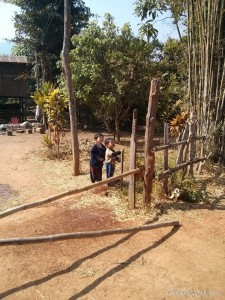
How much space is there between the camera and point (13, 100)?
23.8m

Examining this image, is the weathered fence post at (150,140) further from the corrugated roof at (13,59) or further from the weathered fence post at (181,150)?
the corrugated roof at (13,59)

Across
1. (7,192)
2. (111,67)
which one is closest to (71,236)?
(7,192)

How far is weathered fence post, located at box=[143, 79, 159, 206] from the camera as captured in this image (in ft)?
17.4

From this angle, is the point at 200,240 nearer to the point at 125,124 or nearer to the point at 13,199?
the point at 13,199

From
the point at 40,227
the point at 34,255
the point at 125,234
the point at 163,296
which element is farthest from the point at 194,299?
the point at 40,227

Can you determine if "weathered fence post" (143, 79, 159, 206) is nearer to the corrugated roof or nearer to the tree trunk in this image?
the tree trunk

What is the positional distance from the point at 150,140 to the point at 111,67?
695 centimetres

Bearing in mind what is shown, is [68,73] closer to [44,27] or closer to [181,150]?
Answer: [181,150]

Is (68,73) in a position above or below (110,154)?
above

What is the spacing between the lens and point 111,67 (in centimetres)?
1177

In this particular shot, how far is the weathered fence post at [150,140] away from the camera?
5.29m

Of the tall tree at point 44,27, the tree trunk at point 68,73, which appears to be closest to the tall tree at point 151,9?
the tree trunk at point 68,73

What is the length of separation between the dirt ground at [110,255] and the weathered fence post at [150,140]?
0.49 metres

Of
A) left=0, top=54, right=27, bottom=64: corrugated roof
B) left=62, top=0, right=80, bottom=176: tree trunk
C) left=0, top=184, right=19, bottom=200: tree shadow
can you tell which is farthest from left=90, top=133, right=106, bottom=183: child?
left=0, top=54, right=27, bottom=64: corrugated roof
